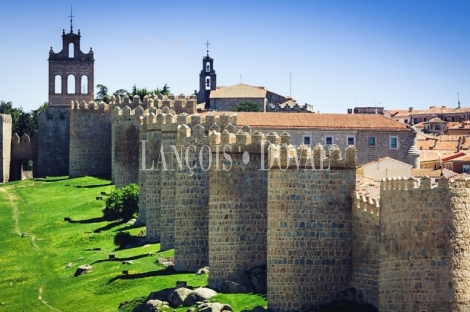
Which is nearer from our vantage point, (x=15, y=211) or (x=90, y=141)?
(x=15, y=211)

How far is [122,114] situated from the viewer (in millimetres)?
81688

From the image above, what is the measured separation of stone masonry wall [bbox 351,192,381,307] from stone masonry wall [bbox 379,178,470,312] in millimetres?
2147

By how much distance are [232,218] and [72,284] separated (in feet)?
35.8

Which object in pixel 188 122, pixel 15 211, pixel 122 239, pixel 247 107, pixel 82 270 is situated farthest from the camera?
pixel 247 107

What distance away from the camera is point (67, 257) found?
221ft

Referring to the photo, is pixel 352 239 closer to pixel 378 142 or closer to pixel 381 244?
pixel 381 244

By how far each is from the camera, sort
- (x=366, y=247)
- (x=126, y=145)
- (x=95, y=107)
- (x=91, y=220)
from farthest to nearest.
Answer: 1. (x=95, y=107)
2. (x=126, y=145)
3. (x=91, y=220)
4. (x=366, y=247)

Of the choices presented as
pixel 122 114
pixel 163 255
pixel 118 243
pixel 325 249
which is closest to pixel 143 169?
pixel 118 243

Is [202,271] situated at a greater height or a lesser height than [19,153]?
lesser

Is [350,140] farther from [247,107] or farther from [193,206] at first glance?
[193,206]

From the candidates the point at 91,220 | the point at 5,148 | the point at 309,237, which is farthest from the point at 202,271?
the point at 5,148

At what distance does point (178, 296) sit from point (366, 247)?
7.78m

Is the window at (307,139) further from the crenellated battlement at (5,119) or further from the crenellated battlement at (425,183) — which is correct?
the crenellated battlement at (425,183)

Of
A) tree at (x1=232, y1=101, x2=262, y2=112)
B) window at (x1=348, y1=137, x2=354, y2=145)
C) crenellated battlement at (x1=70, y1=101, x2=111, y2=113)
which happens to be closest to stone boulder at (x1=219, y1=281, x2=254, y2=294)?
window at (x1=348, y1=137, x2=354, y2=145)
